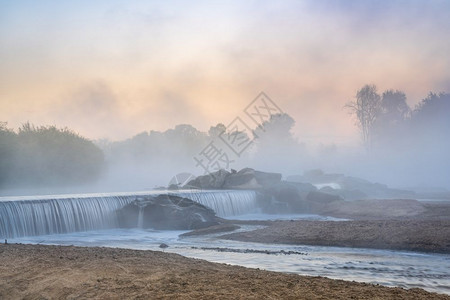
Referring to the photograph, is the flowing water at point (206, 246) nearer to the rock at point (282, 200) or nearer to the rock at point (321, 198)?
the rock at point (282, 200)

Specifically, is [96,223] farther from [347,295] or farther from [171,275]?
[347,295]

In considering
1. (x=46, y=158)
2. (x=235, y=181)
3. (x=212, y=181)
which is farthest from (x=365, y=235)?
(x=46, y=158)

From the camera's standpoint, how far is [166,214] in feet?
94.9

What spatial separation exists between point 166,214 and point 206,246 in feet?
32.9

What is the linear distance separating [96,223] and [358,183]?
46.2 meters

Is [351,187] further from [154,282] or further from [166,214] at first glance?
[154,282]

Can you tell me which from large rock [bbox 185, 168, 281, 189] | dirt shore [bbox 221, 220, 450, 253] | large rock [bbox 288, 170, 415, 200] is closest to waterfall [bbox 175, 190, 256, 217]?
large rock [bbox 185, 168, 281, 189]

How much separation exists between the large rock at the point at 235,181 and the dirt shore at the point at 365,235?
23059 mm

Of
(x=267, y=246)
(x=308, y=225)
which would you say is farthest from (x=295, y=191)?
(x=267, y=246)

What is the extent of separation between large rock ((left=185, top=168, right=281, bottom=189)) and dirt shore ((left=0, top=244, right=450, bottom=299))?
111ft

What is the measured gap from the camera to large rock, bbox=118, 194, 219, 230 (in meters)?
27.9

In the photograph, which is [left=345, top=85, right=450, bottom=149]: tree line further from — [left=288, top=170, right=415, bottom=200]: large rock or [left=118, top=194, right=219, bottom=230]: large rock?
[left=118, top=194, right=219, bottom=230]: large rock

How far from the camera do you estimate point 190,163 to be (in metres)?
118

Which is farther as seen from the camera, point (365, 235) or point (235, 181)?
point (235, 181)
